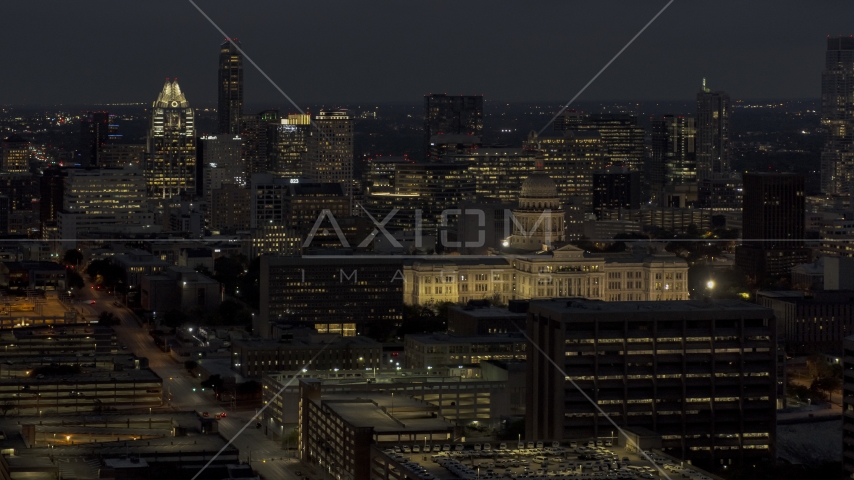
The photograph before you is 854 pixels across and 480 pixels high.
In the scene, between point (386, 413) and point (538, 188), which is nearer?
point (386, 413)

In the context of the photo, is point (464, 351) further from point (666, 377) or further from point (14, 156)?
point (14, 156)

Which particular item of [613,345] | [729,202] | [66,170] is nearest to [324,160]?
[66,170]

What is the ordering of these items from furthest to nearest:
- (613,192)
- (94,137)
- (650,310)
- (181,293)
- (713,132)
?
1. (94,137)
2. (713,132)
3. (613,192)
4. (181,293)
5. (650,310)

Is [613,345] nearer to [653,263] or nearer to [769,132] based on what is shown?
[653,263]

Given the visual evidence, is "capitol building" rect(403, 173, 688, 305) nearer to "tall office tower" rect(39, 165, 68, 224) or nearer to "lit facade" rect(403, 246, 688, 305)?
"lit facade" rect(403, 246, 688, 305)

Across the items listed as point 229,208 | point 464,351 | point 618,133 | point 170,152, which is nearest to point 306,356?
point 464,351

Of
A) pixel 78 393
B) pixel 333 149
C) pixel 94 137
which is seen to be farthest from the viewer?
pixel 94 137
